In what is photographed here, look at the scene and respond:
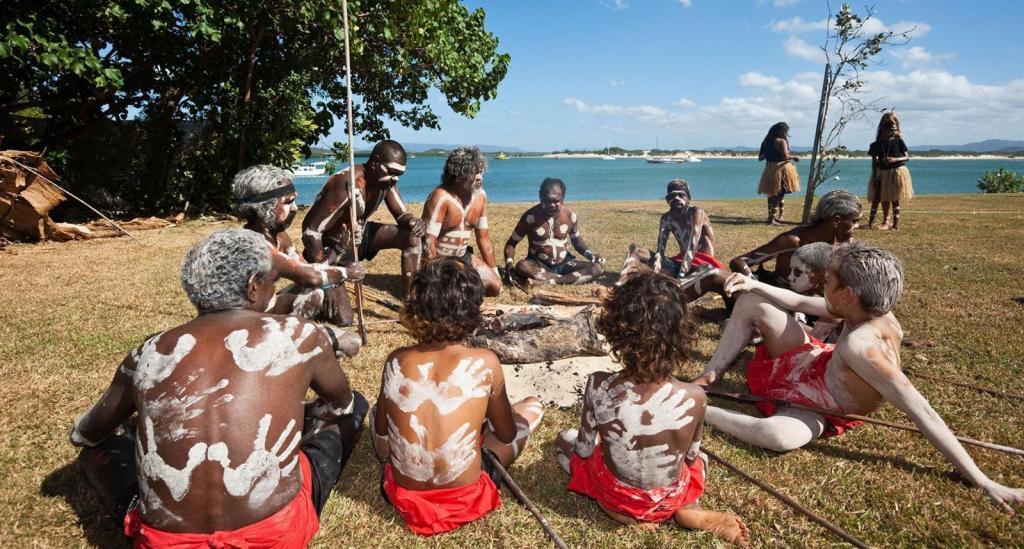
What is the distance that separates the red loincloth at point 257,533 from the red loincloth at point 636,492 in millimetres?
1395

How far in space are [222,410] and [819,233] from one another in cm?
518

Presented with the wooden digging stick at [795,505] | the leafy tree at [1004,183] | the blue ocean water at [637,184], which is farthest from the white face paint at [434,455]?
the leafy tree at [1004,183]

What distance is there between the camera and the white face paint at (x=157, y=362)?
2.13 meters

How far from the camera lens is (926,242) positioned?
34.3 ft

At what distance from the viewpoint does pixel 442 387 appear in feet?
8.66

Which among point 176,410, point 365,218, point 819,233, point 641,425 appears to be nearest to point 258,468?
point 176,410

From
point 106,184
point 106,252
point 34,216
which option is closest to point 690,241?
point 106,252

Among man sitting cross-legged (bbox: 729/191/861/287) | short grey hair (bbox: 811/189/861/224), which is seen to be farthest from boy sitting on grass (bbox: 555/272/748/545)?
short grey hair (bbox: 811/189/861/224)

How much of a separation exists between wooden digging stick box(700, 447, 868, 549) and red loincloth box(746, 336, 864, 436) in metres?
0.72

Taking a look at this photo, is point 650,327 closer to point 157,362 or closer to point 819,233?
point 157,362

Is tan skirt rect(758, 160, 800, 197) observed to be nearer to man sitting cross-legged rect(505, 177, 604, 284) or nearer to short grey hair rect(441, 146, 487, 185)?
man sitting cross-legged rect(505, 177, 604, 284)

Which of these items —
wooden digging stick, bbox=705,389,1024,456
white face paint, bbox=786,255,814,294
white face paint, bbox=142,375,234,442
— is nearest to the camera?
white face paint, bbox=142,375,234,442

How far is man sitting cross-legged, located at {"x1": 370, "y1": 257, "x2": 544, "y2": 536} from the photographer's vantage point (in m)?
2.63

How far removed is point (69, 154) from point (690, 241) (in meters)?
13.8
